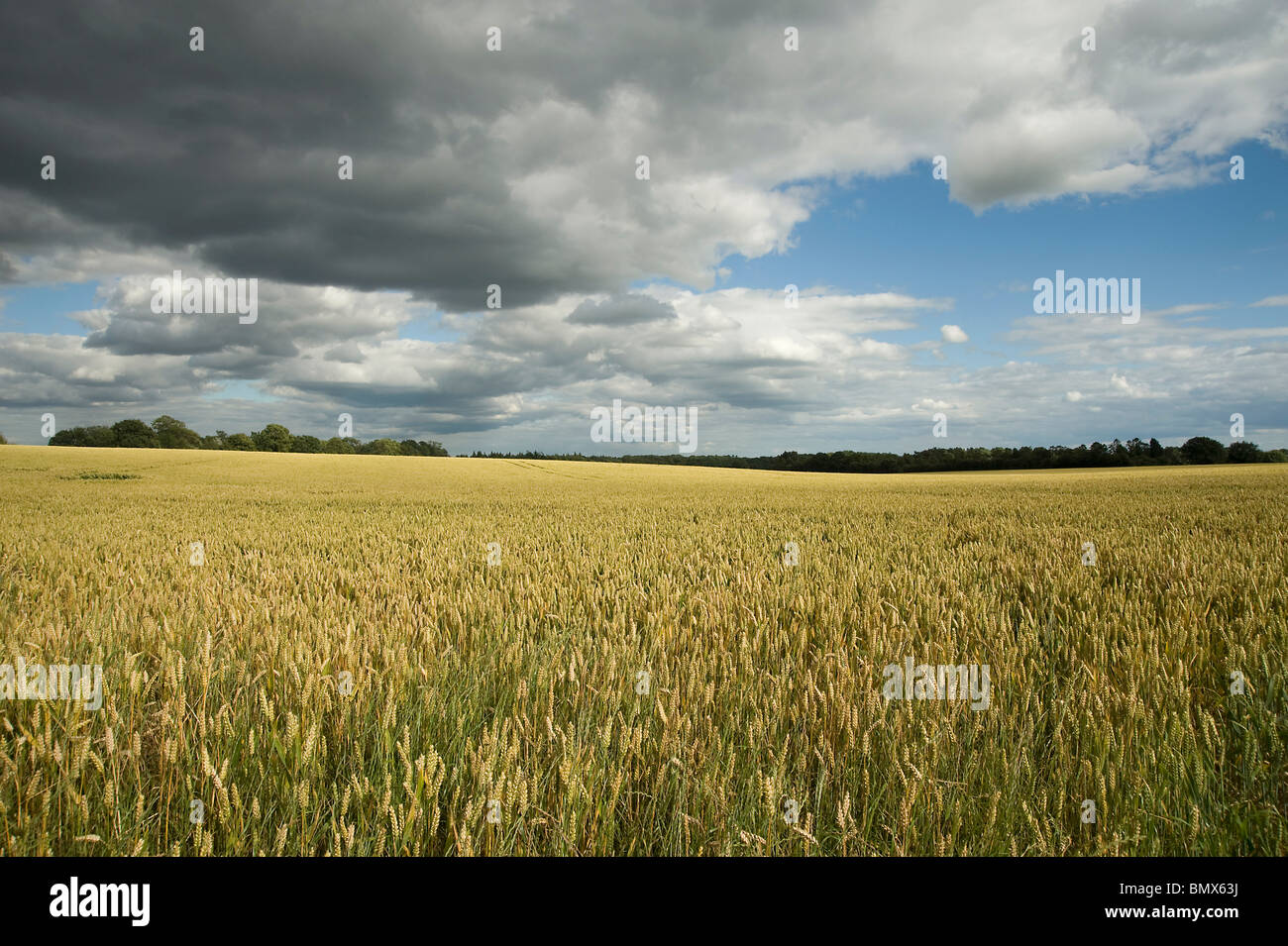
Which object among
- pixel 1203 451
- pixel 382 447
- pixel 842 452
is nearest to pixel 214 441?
pixel 382 447

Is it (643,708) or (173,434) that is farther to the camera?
(173,434)

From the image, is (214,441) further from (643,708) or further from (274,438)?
(643,708)

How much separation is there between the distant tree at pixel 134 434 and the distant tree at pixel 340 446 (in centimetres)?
2445

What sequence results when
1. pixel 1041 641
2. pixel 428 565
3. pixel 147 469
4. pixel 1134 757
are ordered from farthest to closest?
pixel 147 469 < pixel 428 565 < pixel 1041 641 < pixel 1134 757

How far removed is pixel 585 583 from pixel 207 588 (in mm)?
3088

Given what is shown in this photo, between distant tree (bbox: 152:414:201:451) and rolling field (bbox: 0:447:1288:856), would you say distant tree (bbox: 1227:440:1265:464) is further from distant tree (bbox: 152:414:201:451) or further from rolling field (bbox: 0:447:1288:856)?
distant tree (bbox: 152:414:201:451)

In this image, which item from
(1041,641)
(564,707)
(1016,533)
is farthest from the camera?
(1016,533)

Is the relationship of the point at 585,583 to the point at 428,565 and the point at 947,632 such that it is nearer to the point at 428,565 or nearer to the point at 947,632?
the point at 428,565

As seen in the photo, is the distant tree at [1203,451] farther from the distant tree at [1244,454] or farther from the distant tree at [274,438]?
the distant tree at [274,438]

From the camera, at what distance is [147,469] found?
116 ft

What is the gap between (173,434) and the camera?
323 feet

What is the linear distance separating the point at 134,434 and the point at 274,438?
62.6ft

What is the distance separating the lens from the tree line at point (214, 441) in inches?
3588
